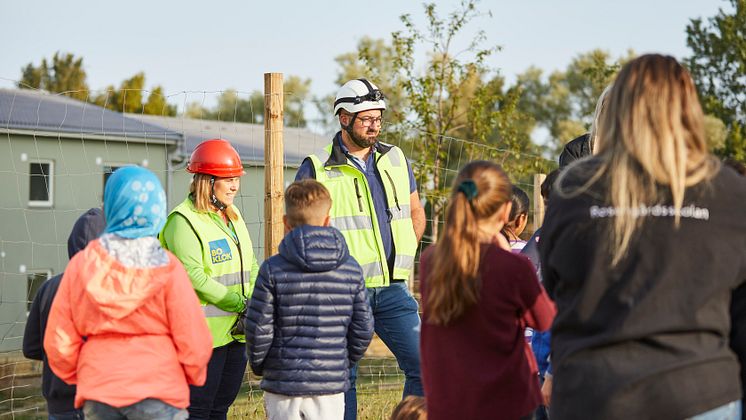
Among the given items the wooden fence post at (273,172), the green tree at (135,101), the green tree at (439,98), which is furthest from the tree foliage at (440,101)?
the green tree at (135,101)

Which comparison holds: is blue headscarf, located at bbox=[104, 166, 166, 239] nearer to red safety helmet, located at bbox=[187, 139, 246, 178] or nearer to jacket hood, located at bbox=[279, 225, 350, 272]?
jacket hood, located at bbox=[279, 225, 350, 272]

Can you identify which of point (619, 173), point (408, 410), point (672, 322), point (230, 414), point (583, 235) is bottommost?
point (230, 414)

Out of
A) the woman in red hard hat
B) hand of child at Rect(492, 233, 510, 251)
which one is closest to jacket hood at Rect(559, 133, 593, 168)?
hand of child at Rect(492, 233, 510, 251)

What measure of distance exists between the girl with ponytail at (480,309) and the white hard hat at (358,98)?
227 centimetres

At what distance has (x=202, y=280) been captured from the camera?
539cm

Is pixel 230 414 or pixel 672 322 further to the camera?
pixel 230 414

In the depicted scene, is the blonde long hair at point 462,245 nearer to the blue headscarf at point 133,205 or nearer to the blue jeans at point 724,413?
the blue jeans at point 724,413

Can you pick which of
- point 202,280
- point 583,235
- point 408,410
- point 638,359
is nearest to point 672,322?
point 638,359

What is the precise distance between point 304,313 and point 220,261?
41.7 inches

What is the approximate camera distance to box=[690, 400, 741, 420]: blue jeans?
A: 288cm

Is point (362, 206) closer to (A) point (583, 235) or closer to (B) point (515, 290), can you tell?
(B) point (515, 290)

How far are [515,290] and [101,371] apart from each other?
1722mm

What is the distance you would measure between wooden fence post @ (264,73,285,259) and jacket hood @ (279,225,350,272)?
1917 mm

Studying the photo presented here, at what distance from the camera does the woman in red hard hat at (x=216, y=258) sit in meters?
5.48
